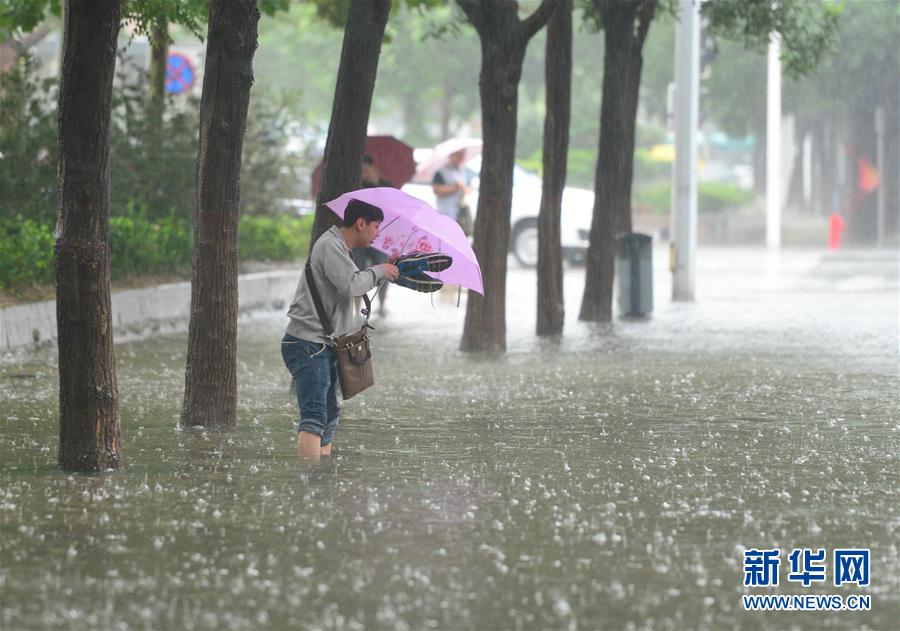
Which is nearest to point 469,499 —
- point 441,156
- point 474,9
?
point 474,9

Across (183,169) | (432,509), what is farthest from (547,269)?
(432,509)

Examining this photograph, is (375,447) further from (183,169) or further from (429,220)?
(183,169)

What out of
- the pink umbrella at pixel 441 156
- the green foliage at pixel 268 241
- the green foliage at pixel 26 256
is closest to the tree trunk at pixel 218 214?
the green foliage at pixel 26 256

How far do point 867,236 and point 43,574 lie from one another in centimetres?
4707

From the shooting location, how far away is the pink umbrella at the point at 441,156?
2461cm

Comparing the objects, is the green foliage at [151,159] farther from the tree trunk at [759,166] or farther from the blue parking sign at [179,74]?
the tree trunk at [759,166]

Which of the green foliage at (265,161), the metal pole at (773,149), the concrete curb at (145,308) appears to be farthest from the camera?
the metal pole at (773,149)

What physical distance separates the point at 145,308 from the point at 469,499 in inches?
430

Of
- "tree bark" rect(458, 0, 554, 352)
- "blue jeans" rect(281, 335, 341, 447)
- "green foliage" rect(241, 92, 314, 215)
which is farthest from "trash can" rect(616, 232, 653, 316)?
"blue jeans" rect(281, 335, 341, 447)

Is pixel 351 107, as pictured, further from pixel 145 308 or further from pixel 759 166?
pixel 759 166

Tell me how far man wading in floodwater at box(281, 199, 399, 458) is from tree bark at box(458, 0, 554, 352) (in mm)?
6923

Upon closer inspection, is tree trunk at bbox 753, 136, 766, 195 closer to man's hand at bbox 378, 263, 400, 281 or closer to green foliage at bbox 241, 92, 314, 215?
green foliage at bbox 241, 92, 314, 215

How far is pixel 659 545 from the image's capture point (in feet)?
23.9

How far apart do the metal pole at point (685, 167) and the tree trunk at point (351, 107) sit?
38.1 feet
